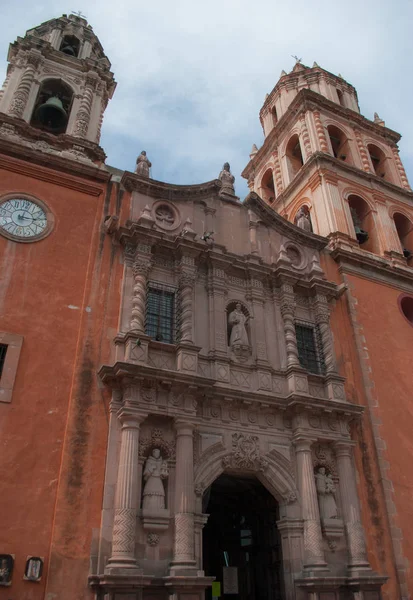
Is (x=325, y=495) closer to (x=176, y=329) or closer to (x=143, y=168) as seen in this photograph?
(x=176, y=329)

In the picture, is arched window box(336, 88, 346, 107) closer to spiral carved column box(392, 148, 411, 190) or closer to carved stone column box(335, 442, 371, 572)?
spiral carved column box(392, 148, 411, 190)

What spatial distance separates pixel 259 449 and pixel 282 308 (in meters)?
4.13

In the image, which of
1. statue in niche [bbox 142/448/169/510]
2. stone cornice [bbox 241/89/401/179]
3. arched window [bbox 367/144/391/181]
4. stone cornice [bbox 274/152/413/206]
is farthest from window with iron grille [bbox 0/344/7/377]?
arched window [bbox 367/144/391/181]

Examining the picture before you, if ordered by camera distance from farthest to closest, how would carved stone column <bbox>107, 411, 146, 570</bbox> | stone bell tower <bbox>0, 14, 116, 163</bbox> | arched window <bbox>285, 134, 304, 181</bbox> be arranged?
arched window <bbox>285, 134, 304, 181</bbox>
stone bell tower <bbox>0, 14, 116, 163</bbox>
carved stone column <bbox>107, 411, 146, 570</bbox>

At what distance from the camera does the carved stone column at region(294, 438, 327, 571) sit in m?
10.9

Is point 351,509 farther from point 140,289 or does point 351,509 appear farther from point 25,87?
point 25,87

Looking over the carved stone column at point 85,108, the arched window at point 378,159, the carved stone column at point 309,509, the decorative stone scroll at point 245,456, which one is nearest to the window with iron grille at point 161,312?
the decorative stone scroll at point 245,456

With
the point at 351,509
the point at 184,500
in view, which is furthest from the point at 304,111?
the point at 184,500

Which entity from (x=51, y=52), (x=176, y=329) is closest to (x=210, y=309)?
(x=176, y=329)

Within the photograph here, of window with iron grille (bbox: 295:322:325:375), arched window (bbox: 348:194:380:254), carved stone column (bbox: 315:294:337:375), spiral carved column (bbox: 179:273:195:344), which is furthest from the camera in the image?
arched window (bbox: 348:194:380:254)

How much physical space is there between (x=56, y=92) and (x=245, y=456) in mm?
12982

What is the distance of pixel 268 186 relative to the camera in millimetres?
24828

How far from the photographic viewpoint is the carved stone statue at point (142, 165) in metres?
14.8

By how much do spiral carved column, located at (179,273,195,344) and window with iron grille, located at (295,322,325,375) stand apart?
3396mm
